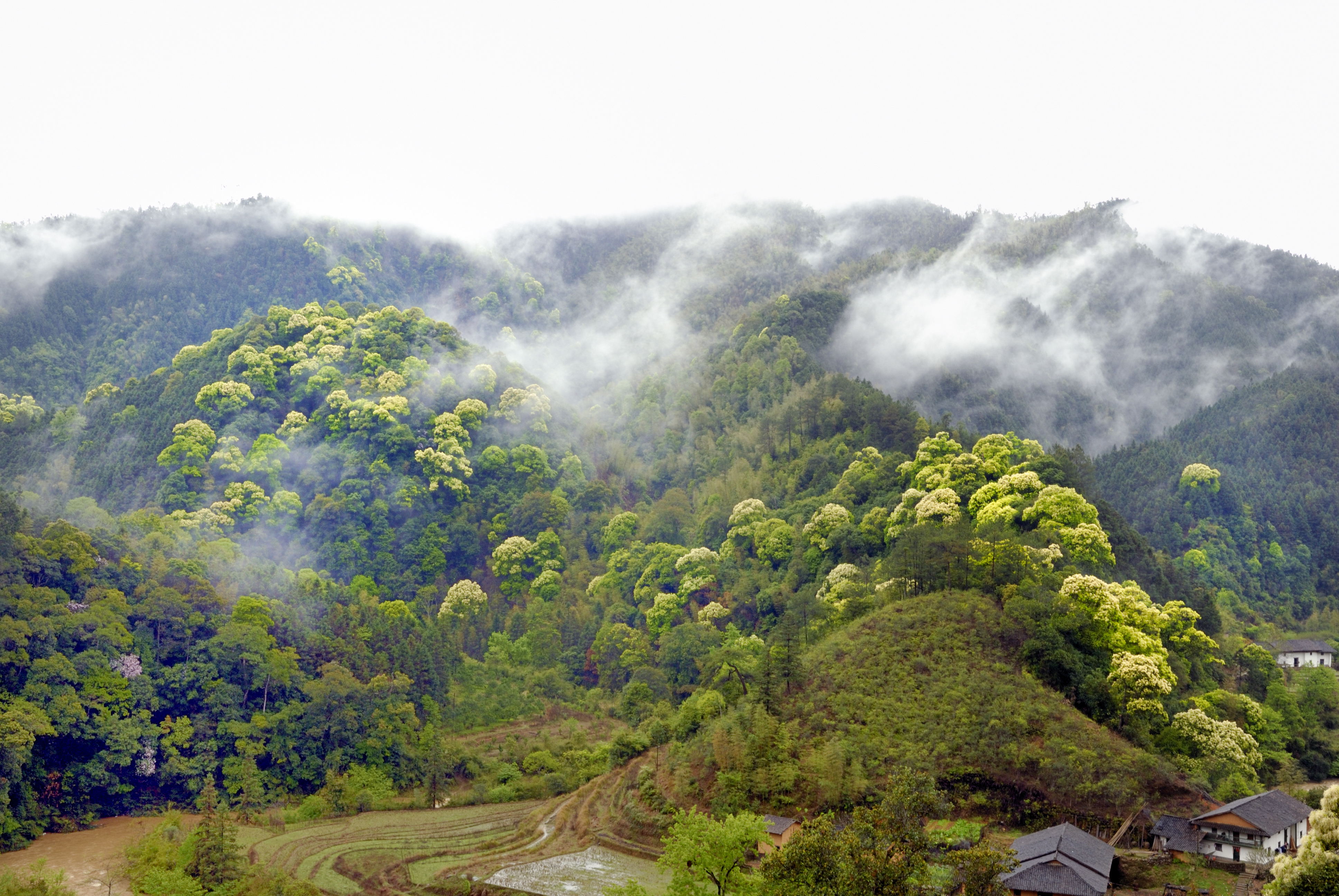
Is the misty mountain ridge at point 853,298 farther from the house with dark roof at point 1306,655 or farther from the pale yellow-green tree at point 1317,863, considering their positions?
the pale yellow-green tree at point 1317,863

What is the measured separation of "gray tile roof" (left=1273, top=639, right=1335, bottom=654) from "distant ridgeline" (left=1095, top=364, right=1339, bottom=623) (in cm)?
671

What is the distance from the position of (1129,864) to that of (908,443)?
38.6m

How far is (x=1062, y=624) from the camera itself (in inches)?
1902

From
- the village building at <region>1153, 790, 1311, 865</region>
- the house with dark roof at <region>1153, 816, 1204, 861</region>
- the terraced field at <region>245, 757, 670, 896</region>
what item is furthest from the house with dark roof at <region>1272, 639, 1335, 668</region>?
the terraced field at <region>245, 757, 670, 896</region>

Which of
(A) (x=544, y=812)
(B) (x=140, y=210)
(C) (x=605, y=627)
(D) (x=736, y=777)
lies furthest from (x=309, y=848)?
(B) (x=140, y=210)

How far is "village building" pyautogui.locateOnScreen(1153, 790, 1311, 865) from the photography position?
37.2 meters

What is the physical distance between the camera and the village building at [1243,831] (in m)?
37.2

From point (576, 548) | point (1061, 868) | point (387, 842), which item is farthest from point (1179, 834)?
point (576, 548)

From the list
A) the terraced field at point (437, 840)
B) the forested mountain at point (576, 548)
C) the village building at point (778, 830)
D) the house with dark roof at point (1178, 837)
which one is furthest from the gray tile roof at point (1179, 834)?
the terraced field at point (437, 840)

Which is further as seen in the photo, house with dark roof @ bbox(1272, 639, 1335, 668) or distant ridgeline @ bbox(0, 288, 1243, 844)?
house with dark roof @ bbox(1272, 639, 1335, 668)

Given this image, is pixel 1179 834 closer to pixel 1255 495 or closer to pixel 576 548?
pixel 576 548

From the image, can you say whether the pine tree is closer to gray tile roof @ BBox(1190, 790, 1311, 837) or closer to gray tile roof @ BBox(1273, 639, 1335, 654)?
gray tile roof @ BBox(1190, 790, 1311, 837)

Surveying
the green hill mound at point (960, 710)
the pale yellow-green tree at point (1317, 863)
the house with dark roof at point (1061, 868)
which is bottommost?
the house with dark roof at point (1061, 868)

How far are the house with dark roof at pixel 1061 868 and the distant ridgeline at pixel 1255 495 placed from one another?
142ft
